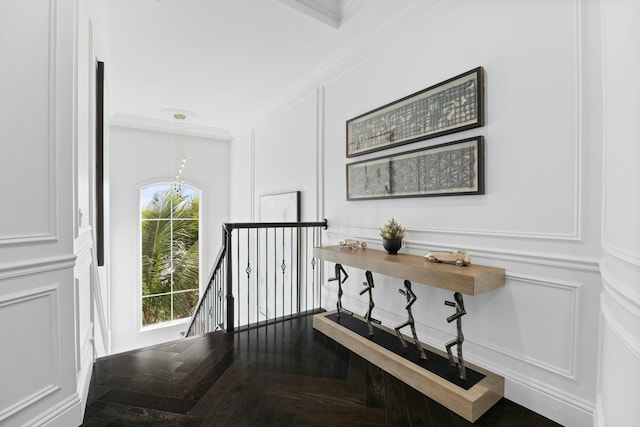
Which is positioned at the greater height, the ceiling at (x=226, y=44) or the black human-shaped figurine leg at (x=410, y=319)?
the ceiling at (x=226, y=44)

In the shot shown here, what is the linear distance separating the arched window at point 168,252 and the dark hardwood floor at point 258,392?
13.1 feet

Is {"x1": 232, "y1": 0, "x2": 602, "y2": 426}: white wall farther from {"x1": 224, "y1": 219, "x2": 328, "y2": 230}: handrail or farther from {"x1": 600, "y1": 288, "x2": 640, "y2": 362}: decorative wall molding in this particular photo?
{"x1": 224, "y1": 219, "x2": 328, "y2": 230}: handrail

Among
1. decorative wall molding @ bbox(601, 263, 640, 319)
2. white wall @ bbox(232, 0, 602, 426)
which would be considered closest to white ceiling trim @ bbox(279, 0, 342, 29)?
white wall @ bbox(232, 0, 602, 426)

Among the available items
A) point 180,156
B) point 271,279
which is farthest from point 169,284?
point 271,279

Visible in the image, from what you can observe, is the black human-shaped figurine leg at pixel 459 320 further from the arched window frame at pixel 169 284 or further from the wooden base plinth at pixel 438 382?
the arched window frame at pixel 169 284

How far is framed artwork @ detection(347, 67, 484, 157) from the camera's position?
2.09 m

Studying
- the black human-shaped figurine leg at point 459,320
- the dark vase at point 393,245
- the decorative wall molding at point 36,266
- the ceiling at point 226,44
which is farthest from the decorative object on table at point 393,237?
the decorative wall molding at point 36,266

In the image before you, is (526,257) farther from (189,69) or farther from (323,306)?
(189,69)

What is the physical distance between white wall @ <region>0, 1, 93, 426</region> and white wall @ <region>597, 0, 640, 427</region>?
2446 mm

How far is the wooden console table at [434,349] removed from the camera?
1.73m

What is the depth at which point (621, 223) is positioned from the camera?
46.1 inches

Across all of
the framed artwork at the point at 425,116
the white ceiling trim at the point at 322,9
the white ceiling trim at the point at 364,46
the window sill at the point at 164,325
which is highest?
the white ceiling trim at the point at 322,9

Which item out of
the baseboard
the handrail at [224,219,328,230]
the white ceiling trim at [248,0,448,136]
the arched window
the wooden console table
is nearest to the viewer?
the baseboard

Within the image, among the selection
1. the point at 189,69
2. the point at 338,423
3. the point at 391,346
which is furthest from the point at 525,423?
the point at 189,69
